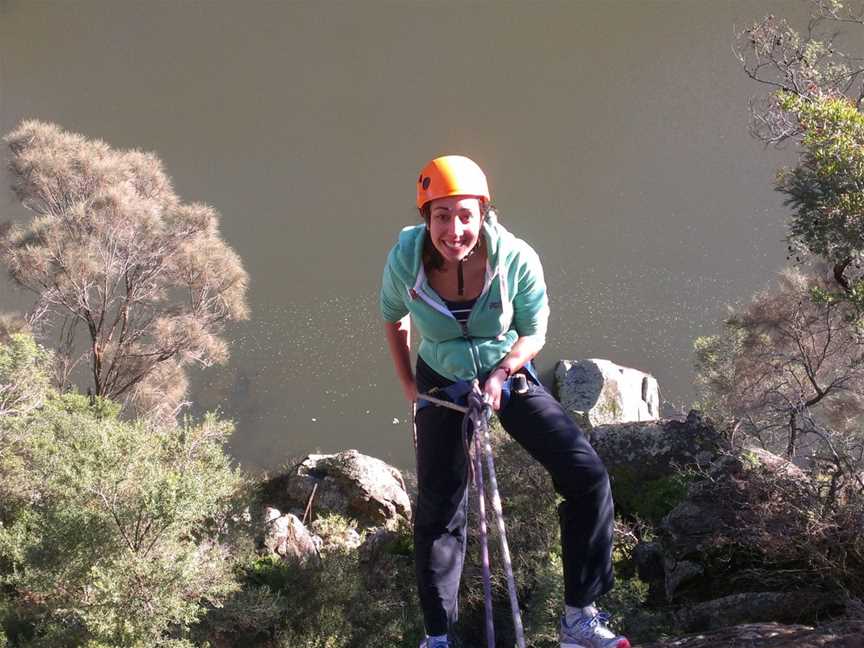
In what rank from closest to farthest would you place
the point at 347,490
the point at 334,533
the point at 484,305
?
1. the point at 484,305
2. the point at 334,533
3. the point at 347,490

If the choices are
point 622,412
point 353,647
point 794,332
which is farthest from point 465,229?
point 622,412

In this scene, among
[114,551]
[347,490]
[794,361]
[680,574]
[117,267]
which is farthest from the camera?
[117,267]

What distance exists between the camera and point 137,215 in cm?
1452

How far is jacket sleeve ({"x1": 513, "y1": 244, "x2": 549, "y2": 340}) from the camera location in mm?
2600

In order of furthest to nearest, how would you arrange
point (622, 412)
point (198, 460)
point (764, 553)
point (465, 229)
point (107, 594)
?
point (622, 412) → point (198, 460) → point (107, 594) → point (764, 553) → point (465, 229)

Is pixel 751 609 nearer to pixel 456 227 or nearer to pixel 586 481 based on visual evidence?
pixel 586 481

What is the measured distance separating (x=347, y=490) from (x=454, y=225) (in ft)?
24.2

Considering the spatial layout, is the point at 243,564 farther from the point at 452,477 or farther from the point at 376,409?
the point at 376,409

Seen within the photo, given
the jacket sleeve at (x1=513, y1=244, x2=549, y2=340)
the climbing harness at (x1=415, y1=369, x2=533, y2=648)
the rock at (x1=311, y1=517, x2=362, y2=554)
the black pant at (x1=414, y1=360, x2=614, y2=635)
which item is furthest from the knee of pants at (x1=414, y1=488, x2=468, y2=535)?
the rock at (x1=311, y1=517, x2=362, y2=554)

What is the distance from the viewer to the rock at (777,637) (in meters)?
2.37

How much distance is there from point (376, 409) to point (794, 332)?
24.2 feet

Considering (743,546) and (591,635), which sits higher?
(743,546)

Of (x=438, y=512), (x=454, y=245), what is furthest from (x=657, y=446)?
(x=454, y=245)

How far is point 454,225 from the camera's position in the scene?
8.07ft
